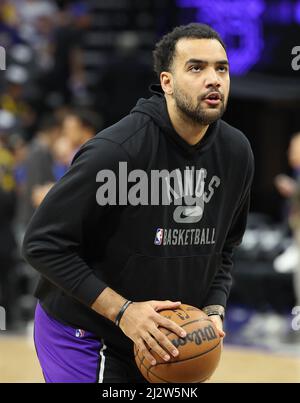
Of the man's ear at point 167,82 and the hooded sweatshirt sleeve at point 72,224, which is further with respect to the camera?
the man's ear at point 167,82

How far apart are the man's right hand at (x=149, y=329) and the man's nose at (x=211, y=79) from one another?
2.79ft

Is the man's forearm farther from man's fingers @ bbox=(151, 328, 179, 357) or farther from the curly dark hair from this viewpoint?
the curly dark hair

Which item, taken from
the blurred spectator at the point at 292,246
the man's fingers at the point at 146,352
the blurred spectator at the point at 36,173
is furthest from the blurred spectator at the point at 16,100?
the man's fingers at the point at 146,352

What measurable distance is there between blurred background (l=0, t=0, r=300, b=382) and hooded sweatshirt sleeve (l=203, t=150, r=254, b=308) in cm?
336

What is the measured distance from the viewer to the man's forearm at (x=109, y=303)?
3.71 meters

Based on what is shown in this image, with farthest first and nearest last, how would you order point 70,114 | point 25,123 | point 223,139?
1. point 25,123
2. point 70,114
3. point 223,139

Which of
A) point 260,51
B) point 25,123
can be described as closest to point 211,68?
point 260,51

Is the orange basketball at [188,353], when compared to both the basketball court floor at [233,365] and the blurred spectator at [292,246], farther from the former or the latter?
the blurred spectator at [292,246]

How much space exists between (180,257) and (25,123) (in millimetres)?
10892

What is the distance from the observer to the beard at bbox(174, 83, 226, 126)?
382cm

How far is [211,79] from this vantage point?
3.80 m

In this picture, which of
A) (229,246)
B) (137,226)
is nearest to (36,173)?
(229,246)

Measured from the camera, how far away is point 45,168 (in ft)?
32.5
